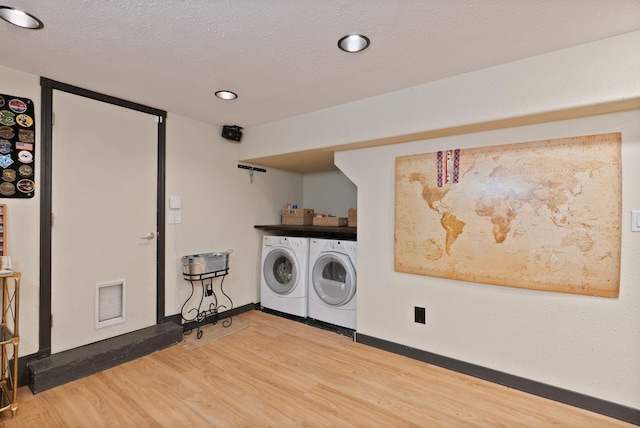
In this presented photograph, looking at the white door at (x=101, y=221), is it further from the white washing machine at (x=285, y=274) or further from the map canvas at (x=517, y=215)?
the map canvas at (x=517, y=215)

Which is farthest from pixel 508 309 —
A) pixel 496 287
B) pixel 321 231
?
pixel 321 231

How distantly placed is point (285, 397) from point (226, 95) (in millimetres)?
2246

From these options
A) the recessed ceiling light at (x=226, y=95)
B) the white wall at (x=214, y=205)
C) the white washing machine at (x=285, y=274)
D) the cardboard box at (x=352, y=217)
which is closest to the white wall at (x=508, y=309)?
the cardboard box at (x=352, y=217)

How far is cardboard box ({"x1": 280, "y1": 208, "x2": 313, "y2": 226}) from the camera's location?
12.2ft

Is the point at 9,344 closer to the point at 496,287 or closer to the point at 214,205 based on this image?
the point at 214,205

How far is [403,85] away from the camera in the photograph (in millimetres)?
2232

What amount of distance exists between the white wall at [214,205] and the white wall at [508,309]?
1.34 meters

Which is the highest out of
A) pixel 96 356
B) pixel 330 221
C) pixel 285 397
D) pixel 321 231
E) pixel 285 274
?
pixel 330 221

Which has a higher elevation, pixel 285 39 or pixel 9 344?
pixel 285 39

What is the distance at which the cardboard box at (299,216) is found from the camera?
3.72 m

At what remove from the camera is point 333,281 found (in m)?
3.12

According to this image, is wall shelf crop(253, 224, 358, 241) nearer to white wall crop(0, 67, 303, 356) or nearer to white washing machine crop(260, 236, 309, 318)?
white washing machine crop(260, 236, 309, 318)

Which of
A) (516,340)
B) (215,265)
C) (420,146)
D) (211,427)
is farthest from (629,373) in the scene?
(215,265)

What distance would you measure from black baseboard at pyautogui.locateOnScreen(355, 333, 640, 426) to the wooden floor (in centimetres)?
4
